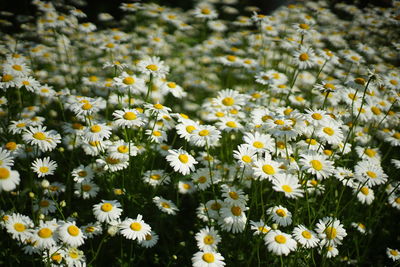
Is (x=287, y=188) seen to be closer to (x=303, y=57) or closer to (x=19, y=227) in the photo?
(x=303, y=57)

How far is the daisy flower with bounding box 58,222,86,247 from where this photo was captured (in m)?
→ 2.26

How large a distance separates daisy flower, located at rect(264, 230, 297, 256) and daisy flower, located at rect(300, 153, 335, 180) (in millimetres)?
559

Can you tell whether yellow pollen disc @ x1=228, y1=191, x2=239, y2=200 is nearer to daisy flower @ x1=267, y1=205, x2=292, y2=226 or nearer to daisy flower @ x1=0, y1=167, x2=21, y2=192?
daisy flower @ x1=267, y1=205, x2=292, y2=226

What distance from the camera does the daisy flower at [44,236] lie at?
2182mm

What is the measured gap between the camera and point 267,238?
2318 millimetres

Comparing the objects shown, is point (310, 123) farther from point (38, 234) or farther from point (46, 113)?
point (46, 113)

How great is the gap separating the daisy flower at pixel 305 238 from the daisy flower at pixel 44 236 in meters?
1.86

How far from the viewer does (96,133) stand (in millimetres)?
2781

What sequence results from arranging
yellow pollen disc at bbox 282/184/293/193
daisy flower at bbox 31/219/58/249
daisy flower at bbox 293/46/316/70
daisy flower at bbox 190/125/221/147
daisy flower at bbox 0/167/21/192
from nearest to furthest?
daisy flower at bbox 0/167/21/192, daisy flower at bbox 31/219/58/249, yellow pollen disc at bbox 282/184/293/193, daisy flower at bbox 190/125/221/147, daisy flower at bbox 293/46/316/70

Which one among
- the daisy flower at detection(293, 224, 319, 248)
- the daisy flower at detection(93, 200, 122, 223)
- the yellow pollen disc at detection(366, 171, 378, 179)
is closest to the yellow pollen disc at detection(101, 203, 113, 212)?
the daisy flower at detection(93, 200, 122, 223)

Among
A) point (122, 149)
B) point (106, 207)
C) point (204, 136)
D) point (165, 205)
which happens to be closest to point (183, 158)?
point (204, 136)

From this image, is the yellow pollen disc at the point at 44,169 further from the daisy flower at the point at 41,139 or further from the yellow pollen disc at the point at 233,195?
the yellow pollen disc at the point at 233,195

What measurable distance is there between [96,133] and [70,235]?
0.91 metres

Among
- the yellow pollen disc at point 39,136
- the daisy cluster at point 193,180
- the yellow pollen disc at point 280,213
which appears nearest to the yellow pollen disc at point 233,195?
the daisy cluster at point 193,180
